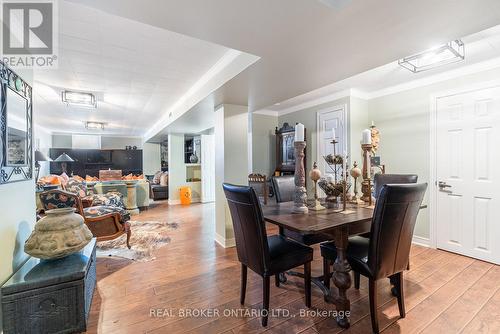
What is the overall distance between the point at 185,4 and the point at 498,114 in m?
3.57

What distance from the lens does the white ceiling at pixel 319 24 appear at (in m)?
1.33

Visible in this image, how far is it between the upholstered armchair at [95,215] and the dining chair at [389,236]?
2.92 m

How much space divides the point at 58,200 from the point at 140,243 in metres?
1.24

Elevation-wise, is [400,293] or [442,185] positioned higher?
[442,185]

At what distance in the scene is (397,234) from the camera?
5.28ft

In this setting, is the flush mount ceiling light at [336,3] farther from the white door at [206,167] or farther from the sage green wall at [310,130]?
the white door at [206,167]

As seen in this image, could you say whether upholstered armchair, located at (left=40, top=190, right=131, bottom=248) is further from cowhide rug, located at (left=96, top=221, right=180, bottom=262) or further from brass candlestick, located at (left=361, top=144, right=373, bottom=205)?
brass candlestick, located at (left=361, top=144, right=373, bottom=205)

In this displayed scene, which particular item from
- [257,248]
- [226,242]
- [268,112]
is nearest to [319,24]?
[257,248]

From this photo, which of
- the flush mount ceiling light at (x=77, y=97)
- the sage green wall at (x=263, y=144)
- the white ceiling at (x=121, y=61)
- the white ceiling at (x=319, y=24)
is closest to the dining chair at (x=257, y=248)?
the white ceiling at (x=319, y=24)

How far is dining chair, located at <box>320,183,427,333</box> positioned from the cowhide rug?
255cm

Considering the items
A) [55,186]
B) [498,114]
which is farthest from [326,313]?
[55,186]

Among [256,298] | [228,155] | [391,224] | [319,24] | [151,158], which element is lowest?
[256,298]

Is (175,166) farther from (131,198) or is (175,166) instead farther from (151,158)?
(151,158)

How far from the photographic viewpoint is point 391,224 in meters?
1.56
